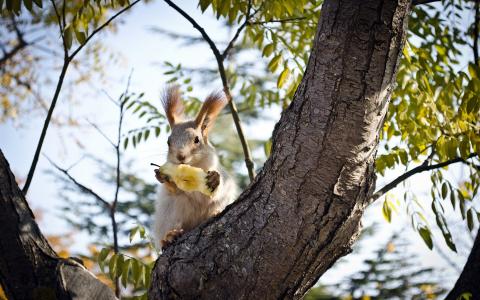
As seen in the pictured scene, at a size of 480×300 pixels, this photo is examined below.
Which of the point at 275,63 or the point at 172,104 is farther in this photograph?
the point at 172,104

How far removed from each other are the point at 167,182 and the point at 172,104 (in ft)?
3.44

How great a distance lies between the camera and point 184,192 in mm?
3689

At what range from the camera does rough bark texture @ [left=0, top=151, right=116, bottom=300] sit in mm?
2549

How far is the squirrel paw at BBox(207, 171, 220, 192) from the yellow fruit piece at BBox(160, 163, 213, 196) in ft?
0.07

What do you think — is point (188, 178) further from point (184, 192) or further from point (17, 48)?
point (17, 48)

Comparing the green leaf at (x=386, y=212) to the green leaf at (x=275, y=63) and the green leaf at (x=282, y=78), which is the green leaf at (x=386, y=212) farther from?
the green leaf at (x=275, y=63)

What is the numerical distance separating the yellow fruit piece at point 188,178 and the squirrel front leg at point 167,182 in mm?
25

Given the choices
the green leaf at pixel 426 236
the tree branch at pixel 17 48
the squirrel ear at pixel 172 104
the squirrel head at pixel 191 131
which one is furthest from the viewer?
the tree branch at pixel 17 48

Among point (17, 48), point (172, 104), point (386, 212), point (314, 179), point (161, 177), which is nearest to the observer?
point (314, 179)

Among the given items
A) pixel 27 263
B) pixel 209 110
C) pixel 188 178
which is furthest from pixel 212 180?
pixel 27 263

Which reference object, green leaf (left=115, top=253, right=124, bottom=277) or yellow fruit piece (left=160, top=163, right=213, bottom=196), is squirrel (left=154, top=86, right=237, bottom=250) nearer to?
yellow fruit piece (left=160, top=163, right=213, bottom=196)

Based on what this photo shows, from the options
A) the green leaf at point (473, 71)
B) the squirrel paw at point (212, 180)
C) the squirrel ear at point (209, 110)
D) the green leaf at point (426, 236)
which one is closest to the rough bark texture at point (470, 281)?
the green leaf at point (426, 236)

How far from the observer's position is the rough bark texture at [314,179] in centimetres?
237

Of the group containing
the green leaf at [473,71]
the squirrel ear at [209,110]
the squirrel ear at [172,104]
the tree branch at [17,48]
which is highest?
the tree branch at [17,48]
